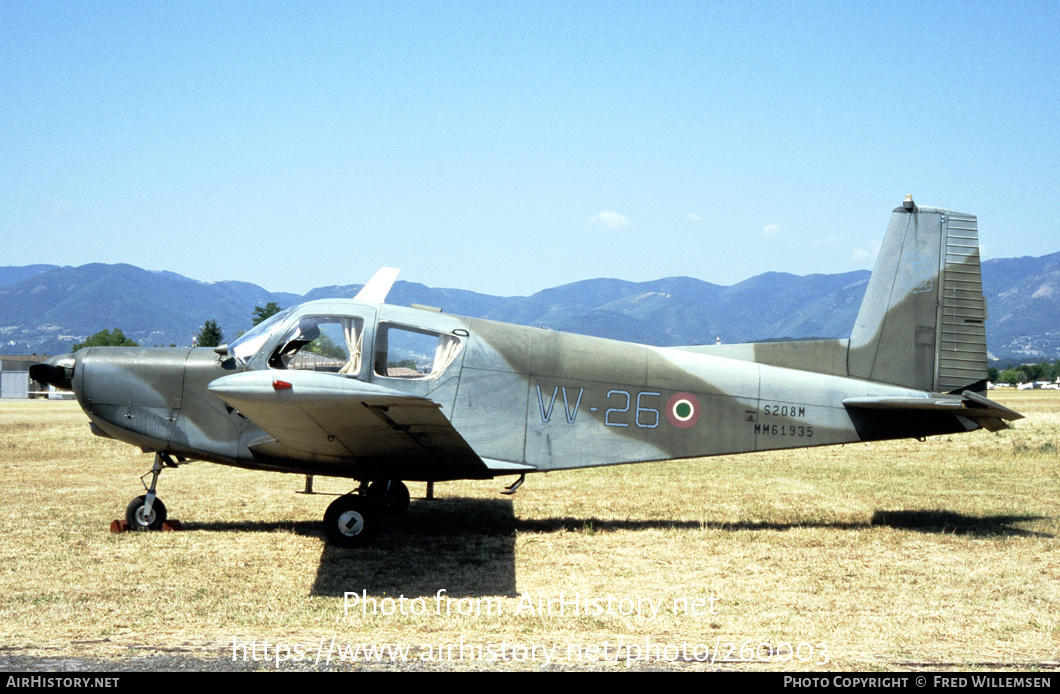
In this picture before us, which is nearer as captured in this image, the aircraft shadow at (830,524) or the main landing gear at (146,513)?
the main landing gear at (146,513)

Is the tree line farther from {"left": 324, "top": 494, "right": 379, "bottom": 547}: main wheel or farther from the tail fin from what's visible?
{"left": 324, "top": 494, "right": 379, "bottom": 547}: main wheel

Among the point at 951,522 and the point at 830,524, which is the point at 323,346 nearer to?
the point at 830,524

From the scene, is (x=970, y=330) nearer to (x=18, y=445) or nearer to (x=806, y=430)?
(x=806, y=430)

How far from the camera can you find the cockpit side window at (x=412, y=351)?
7859 millimetres

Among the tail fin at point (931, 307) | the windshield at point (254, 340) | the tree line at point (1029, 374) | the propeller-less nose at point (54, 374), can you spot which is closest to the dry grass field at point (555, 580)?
the propeller-less nose at point (54, 374)

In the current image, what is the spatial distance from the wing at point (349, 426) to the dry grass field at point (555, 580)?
0.85m

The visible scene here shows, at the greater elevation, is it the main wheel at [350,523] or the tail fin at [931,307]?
the tail fin at [931,307]

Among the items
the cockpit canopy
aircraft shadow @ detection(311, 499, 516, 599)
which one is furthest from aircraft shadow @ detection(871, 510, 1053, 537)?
the cockpit canopy

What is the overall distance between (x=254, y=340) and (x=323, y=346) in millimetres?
772


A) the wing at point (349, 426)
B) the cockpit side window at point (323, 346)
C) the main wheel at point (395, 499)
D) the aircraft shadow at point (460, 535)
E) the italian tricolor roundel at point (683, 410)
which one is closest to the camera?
the wing at point (349, 426)

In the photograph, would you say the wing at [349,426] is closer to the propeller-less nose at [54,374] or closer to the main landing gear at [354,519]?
the main landing gear at [354,519]

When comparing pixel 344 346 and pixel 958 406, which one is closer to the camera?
pixel 344 346

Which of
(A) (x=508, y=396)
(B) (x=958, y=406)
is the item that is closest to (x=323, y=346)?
(A) (x=508, y=396)

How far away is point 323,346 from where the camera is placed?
7.91 meters
